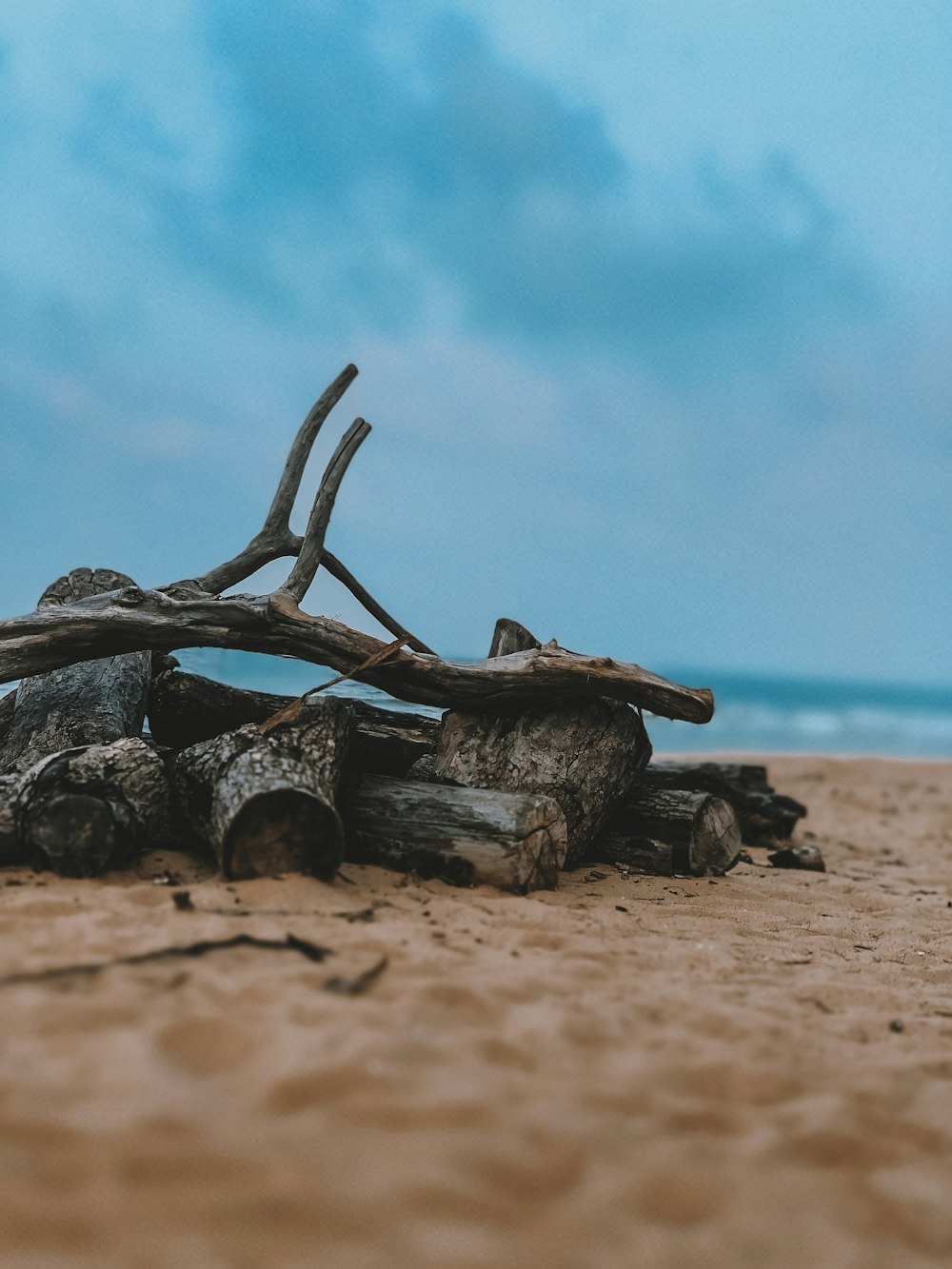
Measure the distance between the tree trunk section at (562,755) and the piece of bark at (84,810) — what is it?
5.91 feet

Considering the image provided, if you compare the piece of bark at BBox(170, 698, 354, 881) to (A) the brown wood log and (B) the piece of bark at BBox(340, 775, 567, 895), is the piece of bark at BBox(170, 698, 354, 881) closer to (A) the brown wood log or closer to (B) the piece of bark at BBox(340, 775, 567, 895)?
(B) the piece of bark at BBox(340, 775, 567, 895)

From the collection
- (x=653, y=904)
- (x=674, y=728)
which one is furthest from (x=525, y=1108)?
(x=674, y=728)

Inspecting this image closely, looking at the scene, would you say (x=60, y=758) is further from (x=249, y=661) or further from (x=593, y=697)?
(x=249, y=661)

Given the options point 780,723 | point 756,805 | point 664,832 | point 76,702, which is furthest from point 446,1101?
point 780,723

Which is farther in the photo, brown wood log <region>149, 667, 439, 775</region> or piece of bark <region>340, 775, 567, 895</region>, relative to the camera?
brown wood log <region>149, 667, 439, 775</region>

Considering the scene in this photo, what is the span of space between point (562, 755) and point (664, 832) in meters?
0.95

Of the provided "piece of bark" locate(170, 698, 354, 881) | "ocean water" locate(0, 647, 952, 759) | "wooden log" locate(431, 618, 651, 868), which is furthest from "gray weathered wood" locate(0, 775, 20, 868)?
"ocean water" locate(0, 647, 952, 759)

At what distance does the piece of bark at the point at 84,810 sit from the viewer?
423 centimetres

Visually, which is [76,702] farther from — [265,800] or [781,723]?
[781,723]

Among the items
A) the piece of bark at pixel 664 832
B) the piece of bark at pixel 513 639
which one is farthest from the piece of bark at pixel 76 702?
the piece of bark at pixel 664 832

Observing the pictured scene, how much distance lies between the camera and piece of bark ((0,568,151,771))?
19.2 feet

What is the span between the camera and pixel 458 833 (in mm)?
4629

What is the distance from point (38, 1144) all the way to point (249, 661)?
40.7m

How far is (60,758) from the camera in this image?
446 centimetres
